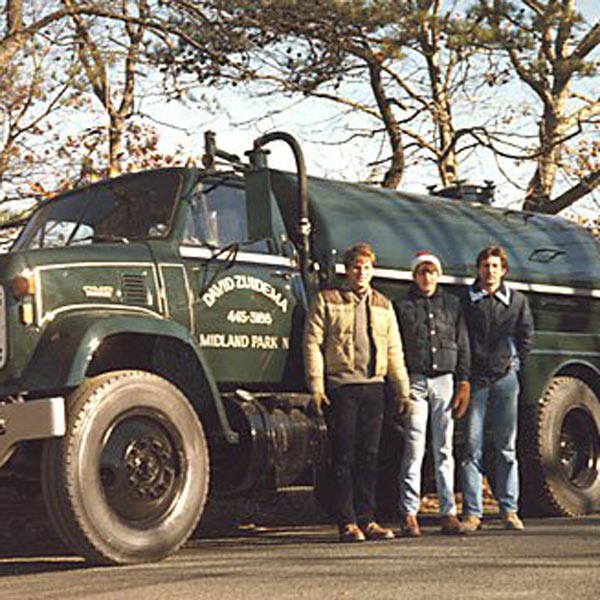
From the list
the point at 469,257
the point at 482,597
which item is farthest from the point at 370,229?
the point at 482,597

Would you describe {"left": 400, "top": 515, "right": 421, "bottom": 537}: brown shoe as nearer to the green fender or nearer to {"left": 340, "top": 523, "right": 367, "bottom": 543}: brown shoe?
{"left": 340, "top": 523, "right": 367, "bottom": 543}: brown shoe

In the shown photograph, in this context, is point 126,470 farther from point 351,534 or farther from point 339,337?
point 339,337

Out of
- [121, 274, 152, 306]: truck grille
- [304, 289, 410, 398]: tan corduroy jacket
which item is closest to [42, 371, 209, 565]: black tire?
[121, 274, 152, 306]: truck grille

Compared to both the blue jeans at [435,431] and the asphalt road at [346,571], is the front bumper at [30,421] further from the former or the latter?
the blue jeans at [435,431]

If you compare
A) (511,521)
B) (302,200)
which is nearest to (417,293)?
(302,200)

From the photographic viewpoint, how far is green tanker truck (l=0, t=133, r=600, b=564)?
25.2 feet

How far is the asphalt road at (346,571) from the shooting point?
245 inches

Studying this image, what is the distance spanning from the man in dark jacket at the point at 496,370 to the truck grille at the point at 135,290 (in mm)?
2482

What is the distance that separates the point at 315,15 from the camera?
14.7 meters

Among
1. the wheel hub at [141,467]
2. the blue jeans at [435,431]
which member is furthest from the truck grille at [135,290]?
the blue jeans at [435,431]

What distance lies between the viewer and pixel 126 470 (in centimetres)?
784

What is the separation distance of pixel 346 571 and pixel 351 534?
→ 5.58ft

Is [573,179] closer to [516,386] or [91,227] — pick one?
[516,386]

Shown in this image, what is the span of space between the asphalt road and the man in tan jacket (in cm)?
43
